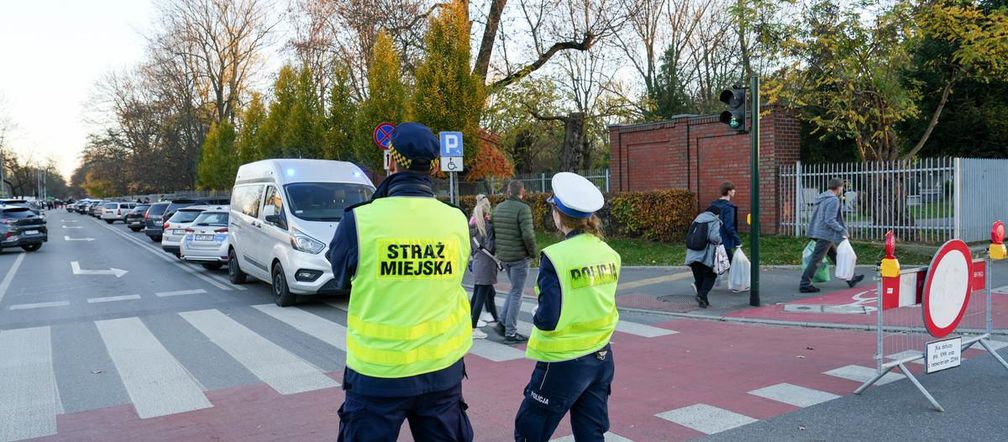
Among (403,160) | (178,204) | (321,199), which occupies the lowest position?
(178,204)

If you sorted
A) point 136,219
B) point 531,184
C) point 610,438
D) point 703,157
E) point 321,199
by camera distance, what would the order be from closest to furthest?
point 610,438 < point 321,199 < point 703,157 < point 531,184 < point 136,219

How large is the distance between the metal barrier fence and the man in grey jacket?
2.46 meters

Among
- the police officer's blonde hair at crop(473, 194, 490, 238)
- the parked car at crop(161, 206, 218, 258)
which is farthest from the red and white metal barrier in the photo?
the parked car at crop(161, 206, 218, 258)

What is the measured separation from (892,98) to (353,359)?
15.5 metres

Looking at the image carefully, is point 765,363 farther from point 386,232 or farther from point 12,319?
point 12,319

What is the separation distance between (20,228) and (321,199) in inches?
615

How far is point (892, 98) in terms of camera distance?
15.2m

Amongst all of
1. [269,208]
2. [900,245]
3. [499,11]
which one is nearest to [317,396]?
[269,208]

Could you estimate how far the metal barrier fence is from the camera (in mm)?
5262

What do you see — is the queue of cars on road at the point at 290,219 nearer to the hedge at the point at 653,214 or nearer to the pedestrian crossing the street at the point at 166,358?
the pedestrian crossing the street at the point at 166,358

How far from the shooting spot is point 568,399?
324 centimetres

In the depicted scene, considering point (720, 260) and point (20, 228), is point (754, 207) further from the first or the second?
point (20, 228)

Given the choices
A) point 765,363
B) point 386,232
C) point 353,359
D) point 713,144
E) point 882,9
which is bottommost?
point 765,363

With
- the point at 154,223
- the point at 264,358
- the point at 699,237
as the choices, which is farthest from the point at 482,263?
the point at 154,223
